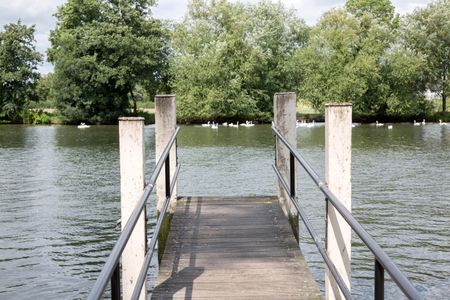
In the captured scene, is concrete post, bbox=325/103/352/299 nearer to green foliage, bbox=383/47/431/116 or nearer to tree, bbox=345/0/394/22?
green foliage, bbox=383/47/431/116

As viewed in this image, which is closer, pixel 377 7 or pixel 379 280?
pixel 379 280

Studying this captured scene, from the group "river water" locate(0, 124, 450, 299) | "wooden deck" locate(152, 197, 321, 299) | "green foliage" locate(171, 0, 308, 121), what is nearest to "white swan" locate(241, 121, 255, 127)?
"green foliage" locate(171, 0, 308, 121)

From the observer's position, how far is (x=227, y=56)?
182 feet

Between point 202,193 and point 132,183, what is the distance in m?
13.1

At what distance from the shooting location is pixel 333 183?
154 inches

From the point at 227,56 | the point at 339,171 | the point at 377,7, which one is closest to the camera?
the point at 339,171

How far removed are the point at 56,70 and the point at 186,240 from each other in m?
52.5

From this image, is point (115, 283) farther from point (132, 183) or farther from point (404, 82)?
point (404, 82)

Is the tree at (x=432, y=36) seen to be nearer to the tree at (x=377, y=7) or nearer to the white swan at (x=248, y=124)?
the tree at (x=377, y=7)

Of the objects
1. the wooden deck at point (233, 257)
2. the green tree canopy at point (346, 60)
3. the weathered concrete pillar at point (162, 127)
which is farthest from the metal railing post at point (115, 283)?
the green tree canopy at point (346, 60)

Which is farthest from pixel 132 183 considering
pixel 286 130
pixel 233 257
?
pixel 286 130

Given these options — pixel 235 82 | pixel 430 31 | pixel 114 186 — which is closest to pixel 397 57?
pixel 430 31

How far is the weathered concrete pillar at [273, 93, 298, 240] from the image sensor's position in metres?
6.02

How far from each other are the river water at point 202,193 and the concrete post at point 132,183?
4540 mm
